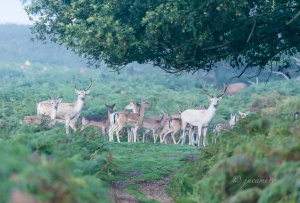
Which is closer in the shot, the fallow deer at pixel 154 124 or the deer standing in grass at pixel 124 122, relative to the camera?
the deer standing in grass at pixel 124 122

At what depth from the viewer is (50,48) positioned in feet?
225

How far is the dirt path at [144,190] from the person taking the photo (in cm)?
1044

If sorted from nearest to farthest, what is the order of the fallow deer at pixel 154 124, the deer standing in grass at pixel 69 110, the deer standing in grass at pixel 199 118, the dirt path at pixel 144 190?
the dirt path at pixel 144 190 → the deer standing in grass at pixel 199 118 → the deer standing in grass at pixel 69 110 → the fallow deer at pixel 154 124

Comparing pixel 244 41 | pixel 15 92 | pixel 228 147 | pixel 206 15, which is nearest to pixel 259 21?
pixel 244 41

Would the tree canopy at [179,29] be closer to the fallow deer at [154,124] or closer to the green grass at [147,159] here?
the green grass at [147,159]

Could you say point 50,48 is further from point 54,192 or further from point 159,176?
point 54,192

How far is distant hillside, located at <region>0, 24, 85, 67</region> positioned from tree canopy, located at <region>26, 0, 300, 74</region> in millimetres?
49821

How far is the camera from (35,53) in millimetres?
66938

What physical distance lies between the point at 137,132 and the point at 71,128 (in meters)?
2.30

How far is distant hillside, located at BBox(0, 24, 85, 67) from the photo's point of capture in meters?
65.1

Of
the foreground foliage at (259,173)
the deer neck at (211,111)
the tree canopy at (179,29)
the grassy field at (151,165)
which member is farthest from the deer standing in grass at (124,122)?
the foreground foliage at (259,173)

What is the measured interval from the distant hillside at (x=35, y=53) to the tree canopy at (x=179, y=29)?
49.8 meters

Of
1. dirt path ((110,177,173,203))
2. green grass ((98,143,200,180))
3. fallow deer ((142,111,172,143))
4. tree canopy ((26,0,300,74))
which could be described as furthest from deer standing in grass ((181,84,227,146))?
dirt path ((110,177,173,203))

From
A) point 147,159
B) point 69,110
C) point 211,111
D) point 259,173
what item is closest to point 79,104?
point 69,110
